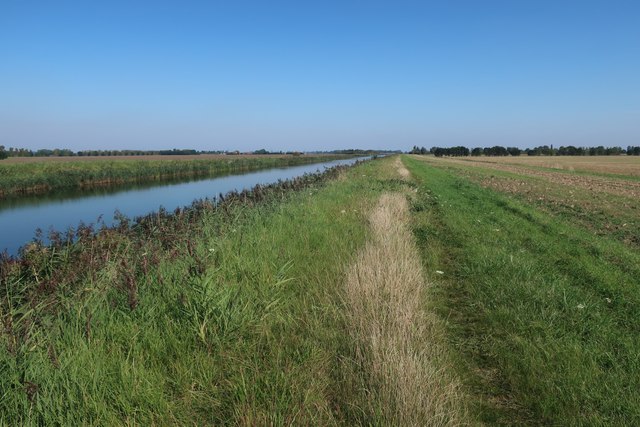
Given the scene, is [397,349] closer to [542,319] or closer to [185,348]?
[185,348]

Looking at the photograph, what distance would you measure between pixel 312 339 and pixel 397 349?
2.65 ft

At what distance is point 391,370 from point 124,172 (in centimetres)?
4443

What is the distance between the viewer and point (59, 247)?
5711mm

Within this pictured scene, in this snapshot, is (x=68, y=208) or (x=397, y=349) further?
(x=68, y=208)

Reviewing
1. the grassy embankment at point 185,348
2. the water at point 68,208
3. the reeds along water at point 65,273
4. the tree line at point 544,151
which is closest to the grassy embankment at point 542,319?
the grassy embankment at point 185,348

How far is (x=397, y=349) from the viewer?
3059 millimetres

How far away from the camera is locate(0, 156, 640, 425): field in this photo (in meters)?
2.41

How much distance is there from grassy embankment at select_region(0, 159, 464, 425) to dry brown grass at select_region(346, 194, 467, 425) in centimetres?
7

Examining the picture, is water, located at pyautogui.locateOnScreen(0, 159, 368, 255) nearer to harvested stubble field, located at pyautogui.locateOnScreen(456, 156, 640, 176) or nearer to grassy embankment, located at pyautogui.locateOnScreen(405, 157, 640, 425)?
grassy embankment, located at pyautogui.locateOnScreen(405, 157, 640, 425)

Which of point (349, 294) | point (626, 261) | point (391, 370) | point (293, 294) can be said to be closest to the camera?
point (391, 370)

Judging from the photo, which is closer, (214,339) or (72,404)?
(72,404)

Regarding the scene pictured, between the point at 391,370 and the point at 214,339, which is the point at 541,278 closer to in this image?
the point at 391,370

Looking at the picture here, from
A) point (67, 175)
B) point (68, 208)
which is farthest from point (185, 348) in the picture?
point (67, 175)

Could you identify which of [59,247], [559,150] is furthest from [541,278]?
[559,150]
